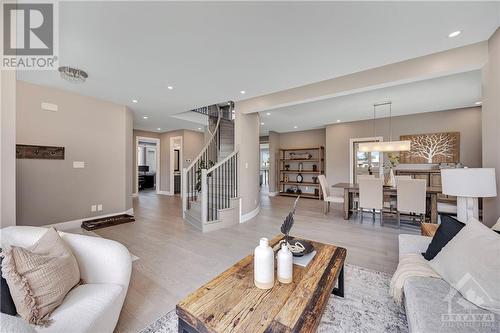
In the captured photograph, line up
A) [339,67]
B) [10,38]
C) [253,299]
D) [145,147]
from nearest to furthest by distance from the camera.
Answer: [253,299] < [10,38] < [339,67] < [145,147]

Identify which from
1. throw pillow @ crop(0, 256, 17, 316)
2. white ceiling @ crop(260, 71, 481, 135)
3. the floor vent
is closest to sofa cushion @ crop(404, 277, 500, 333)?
throw pillow @ crop(0, 256, 17, 316)

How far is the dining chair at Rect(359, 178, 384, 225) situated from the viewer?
413cm

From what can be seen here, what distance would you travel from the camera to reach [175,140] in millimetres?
8188

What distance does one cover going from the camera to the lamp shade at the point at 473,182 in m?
1.96

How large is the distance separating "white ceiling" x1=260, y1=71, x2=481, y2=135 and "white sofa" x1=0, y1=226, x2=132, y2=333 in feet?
14.9

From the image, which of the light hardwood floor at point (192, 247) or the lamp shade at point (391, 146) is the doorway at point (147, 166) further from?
the lamp shade at point (391, 146)

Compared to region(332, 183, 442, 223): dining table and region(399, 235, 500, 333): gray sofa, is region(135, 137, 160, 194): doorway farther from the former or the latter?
region(399, 235, 500, 333): gray sofa

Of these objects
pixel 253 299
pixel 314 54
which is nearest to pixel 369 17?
pixel 314 54

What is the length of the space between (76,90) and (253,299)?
481cm

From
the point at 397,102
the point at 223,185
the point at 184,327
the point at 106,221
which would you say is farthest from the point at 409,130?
the point at 106,221

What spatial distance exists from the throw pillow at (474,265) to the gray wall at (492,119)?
1084 millimetres

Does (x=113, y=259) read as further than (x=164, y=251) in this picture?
No

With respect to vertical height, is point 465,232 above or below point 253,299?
above

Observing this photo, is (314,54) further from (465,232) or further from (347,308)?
(347,308)
